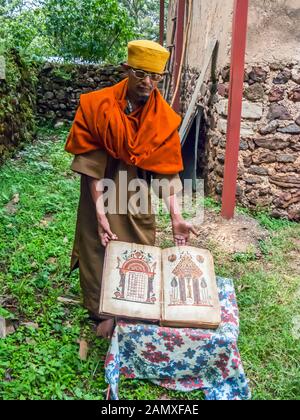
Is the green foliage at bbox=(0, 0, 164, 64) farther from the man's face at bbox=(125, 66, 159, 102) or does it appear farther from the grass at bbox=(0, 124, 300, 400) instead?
the man's face at bbox=(125, 66, 159, 102)

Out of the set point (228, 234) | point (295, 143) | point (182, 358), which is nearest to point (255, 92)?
point (295, 143)

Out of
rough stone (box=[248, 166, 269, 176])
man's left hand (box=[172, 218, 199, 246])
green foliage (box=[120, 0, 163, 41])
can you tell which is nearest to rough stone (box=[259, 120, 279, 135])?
rough stone (box=[248, 166, 269, 176])

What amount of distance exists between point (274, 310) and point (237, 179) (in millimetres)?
2061

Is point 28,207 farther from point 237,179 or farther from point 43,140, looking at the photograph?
point 43,140

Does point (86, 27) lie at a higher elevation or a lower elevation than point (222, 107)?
higher

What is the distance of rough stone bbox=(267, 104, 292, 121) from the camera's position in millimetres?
4727

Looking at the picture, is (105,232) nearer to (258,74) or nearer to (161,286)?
(161,286)

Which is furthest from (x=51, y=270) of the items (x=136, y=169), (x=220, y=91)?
(x=220, y=91)

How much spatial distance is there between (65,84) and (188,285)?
8.59m

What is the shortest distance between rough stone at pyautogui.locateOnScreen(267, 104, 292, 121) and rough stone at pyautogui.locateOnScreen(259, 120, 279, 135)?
54 mm

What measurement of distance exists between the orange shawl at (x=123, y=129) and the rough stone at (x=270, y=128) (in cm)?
242

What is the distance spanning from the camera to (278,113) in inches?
187

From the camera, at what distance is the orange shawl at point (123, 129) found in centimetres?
249

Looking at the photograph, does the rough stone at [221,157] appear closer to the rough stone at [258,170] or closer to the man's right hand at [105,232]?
the rough stone at [258,170]
